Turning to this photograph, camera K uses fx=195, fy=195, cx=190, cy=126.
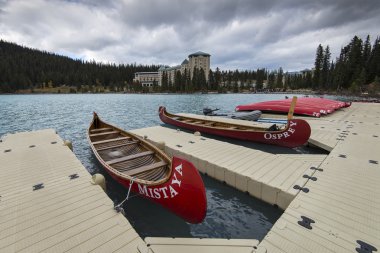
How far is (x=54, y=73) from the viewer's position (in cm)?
16000

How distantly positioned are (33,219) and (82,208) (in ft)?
3.64

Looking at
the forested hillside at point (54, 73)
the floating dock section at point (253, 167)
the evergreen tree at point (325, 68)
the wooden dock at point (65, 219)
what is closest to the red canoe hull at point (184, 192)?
the wooden dock at point (65, 219)

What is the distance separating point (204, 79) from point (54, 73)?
12580 cm

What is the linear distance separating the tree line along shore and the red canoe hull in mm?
85657

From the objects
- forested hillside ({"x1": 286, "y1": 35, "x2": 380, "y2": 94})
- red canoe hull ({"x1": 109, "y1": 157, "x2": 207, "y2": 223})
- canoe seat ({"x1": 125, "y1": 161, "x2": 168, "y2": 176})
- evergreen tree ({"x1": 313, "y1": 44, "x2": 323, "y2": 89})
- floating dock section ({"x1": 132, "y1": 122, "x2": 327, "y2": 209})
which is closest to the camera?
red canoe hull ({"x1": 109, "y1": 157, "x2": 207, "y2": 223})

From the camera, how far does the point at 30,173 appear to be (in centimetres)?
766

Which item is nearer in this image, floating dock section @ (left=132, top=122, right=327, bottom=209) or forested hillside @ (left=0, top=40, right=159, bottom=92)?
floating dock section @ (left=132, top=122, right=327, bottom=209)

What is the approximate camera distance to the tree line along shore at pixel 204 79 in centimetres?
7788

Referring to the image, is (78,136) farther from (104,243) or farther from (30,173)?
(104,243)

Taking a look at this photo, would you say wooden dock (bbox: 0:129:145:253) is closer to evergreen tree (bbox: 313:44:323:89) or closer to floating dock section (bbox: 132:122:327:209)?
floating dock section (bbox: 132:122:327:209)

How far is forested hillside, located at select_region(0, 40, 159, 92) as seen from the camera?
140 metres

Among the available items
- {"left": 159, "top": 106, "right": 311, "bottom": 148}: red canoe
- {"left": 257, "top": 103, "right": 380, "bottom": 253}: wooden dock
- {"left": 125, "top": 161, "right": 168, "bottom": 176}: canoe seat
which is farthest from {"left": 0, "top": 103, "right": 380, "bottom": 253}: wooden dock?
{"left": 159, "top": 106, "right": 311, "bottom": 148}: red canoe

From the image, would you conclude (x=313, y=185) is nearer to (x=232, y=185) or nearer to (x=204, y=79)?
(x=232, y=185)

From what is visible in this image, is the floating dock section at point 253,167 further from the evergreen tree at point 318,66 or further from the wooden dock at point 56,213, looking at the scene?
the evergreen tree at point 318,66
